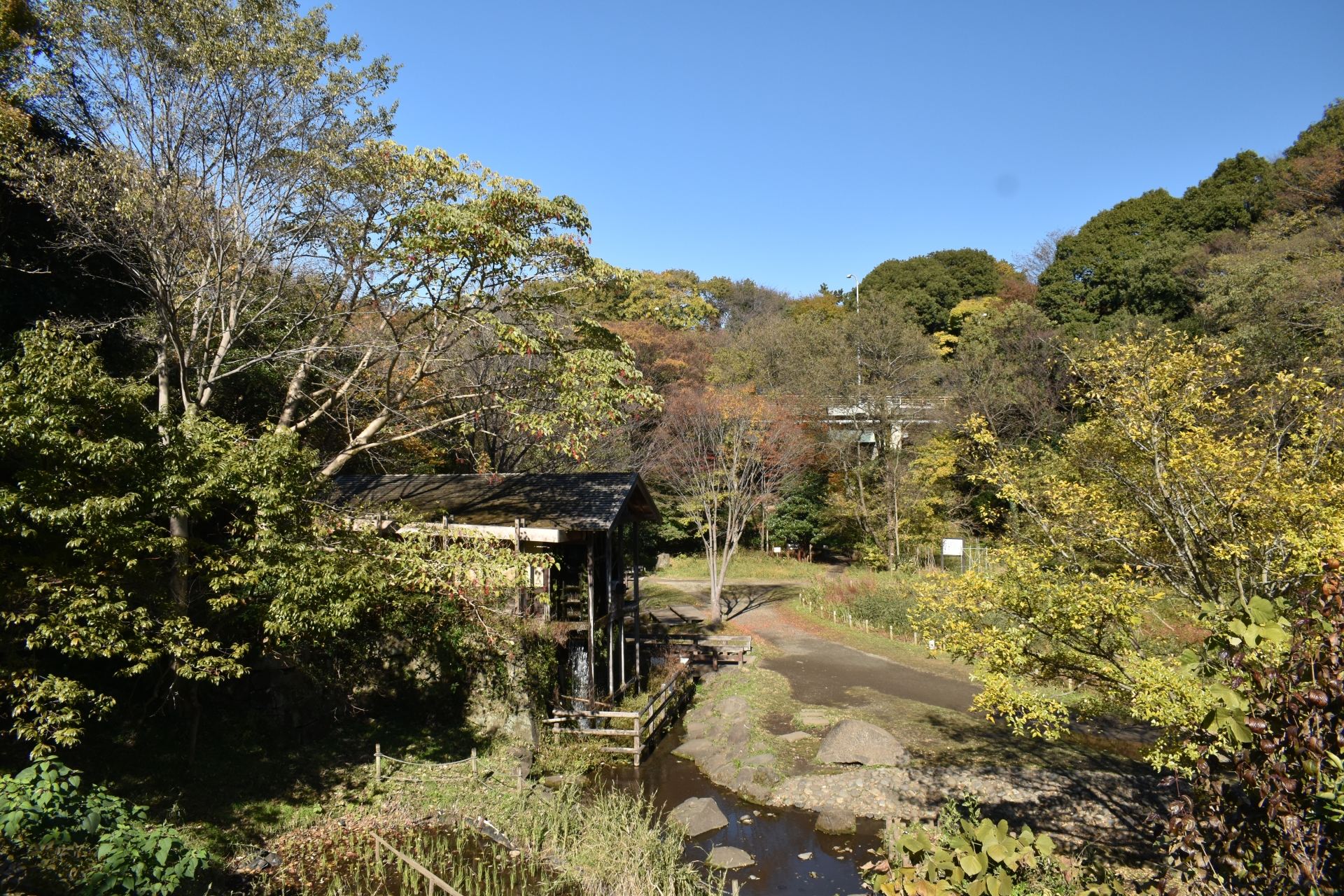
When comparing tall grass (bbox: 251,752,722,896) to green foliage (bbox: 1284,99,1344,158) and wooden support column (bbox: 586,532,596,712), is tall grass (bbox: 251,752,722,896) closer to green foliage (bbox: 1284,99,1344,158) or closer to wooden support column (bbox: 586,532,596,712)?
wooden support column (bbox: 586,532,596,712)

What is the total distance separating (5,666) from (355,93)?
33.9ft

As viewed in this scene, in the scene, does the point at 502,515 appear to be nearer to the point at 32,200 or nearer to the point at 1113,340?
the point at 32,200

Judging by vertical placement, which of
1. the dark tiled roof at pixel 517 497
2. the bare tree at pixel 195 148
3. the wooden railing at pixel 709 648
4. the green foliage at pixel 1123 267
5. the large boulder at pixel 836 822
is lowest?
the large boulder at pixel 836 822

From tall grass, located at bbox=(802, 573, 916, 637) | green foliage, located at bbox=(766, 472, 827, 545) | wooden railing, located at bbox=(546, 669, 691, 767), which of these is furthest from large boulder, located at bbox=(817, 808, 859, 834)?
green foliage, located at bbox=(766, 472, 827, 545)

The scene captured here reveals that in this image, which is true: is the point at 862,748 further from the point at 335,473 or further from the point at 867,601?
the point at 867,601

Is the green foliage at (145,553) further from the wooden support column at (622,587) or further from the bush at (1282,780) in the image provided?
the bush at (1282,780)

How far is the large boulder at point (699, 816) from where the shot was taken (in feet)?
38.3

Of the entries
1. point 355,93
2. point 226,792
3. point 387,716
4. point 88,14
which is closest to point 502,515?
point 387,716

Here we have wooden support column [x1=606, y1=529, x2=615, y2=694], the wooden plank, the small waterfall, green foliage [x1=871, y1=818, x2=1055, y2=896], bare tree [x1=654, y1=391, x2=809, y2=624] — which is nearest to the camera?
green foliage [x1=871, y1=818, x2=1055, y2=896]

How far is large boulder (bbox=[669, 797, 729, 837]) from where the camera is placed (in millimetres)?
11672

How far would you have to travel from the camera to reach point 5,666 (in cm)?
740

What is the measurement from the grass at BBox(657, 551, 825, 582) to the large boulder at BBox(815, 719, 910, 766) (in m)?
20.6

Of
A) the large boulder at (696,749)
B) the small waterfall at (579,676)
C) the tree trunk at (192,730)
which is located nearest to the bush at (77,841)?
the tree trunk at (192,730)

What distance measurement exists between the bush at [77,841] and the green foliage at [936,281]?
155ft
